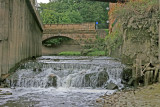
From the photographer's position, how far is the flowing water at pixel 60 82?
677 cm

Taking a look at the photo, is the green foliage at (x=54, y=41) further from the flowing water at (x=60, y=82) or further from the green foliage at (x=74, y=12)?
the flowing water at (x=60, y=82)

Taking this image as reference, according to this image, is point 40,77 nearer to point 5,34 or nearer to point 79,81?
point 79,81

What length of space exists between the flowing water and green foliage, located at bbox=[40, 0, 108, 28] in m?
29.0

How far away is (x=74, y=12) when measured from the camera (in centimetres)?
4097

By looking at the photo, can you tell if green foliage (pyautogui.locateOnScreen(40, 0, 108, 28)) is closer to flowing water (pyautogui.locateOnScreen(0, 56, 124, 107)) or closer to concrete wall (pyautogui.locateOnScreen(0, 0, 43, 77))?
concrete wall (pyautogui.locateOnScreen(0, 0, 43, 77))

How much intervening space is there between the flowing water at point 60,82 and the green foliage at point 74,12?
29011 mm

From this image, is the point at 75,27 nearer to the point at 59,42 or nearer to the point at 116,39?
the point at 59,42

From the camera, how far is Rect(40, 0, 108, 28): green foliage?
129 feet

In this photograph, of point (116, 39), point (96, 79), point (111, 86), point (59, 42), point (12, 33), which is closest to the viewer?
point (111, 86)

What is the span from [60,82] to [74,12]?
1302 inches

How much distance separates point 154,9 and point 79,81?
4632mm

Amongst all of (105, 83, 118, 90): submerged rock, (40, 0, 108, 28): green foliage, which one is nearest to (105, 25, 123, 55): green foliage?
(105, 83, 118, 90): submerged rock

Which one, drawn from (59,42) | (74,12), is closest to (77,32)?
(59,42)

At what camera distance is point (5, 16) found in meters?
9.28
